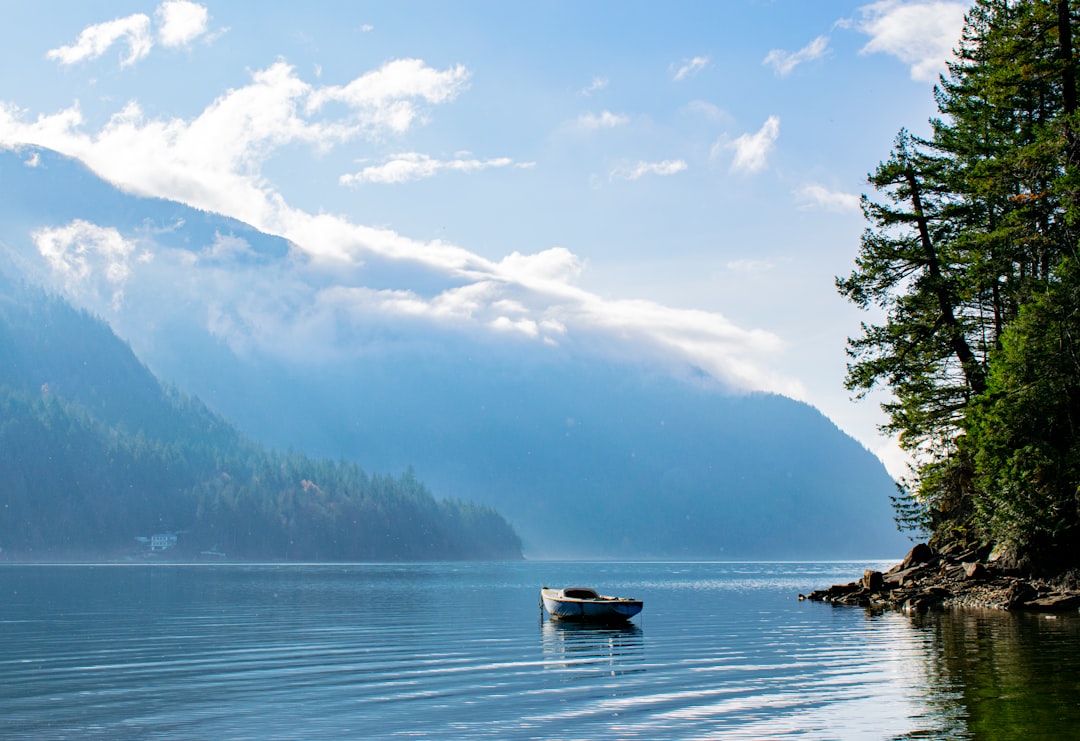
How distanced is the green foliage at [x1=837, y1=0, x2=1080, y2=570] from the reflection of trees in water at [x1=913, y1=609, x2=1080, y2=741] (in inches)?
340

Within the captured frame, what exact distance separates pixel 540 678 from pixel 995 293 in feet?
124

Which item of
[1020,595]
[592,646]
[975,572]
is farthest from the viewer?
[975,572]

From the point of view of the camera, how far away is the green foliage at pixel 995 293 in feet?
165

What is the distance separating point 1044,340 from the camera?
50.2 meters

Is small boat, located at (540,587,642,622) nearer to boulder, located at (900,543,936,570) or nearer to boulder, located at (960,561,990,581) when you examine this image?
boulder, located at (960,561,990,581)

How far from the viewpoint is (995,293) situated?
59.6 metres

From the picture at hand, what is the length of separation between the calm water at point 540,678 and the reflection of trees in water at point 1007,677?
0.09m

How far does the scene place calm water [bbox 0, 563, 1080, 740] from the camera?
26578 millimetres

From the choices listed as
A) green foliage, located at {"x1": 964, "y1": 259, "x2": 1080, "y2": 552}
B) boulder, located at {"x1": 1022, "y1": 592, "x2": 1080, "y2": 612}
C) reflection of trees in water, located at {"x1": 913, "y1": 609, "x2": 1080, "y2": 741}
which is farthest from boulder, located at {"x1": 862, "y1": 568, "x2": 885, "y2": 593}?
reflection of trees in water, located at {"x1": 913, "y1": 609, "x2": 1080, "y2": 741}

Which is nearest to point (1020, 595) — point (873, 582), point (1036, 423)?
point (1036, 423)

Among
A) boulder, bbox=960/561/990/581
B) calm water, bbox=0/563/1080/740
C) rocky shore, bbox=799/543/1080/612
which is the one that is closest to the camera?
calm water, bbox=0/563/1080/740

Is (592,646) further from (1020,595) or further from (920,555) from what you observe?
(920,555)

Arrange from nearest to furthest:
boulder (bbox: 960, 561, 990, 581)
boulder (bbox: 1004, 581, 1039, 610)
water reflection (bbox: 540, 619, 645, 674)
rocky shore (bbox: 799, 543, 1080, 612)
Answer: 1. water reflection (bbox: 540, 619, 645, 674)
2. rocky shore (bbox: 799, 543, 1080, 612)
3. boulder (bbox: 1004, 581, 1039, 610)
4. boulder (bbox: 960, 561, 990, 581)

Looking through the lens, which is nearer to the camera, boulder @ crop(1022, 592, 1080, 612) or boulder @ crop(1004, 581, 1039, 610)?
boulder @ crop(1022, 592, 1080, 612)
